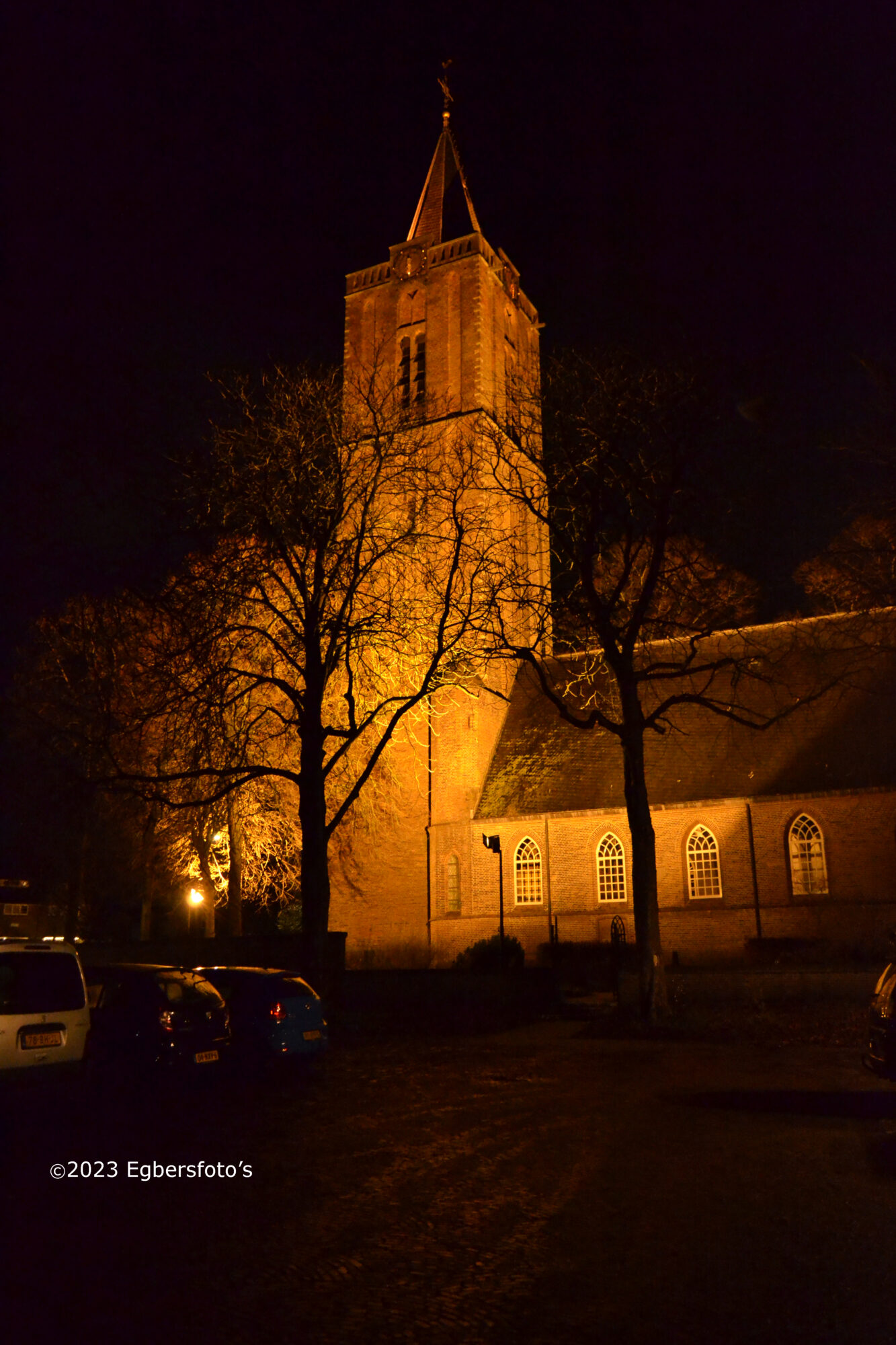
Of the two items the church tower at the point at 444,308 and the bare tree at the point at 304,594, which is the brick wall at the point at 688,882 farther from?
the church tower at the point at 444,308

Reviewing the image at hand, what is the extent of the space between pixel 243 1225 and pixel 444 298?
38356 mm

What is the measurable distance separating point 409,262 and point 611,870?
25.4 meters

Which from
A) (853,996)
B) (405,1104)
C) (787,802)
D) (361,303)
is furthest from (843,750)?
(361,303)

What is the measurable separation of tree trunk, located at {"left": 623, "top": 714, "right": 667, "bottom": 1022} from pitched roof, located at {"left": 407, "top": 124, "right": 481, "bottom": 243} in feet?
97.1

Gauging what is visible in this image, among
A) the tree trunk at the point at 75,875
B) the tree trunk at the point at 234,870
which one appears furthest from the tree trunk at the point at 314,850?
the tree trunk at the point at 75,875

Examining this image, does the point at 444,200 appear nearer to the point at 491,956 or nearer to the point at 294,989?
the point at 491,956

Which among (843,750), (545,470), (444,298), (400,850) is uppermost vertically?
(444,298)

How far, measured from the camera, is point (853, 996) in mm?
21203

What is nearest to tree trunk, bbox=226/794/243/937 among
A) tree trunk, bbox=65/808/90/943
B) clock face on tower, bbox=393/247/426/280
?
tree trunk, bbox=65/808/90/943

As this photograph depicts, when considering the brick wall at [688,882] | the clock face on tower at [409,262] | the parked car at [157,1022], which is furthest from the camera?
the clock face on tower at [409,262]

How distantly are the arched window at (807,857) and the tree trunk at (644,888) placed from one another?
12.2 m

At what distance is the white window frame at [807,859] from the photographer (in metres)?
30.1

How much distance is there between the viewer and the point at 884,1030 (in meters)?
10.4

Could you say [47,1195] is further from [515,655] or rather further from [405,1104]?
[515,655]
